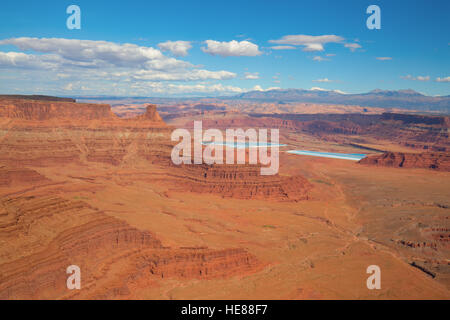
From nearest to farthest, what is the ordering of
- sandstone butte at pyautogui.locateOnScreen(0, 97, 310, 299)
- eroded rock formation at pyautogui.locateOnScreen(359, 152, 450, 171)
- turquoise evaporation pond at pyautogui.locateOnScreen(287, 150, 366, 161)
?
sandstone butte at pyautogui.locateOnScreen(0, 97, 310, 299) < eroded rock formation at pyautogui.locateOnScreen(359, 152, 450, 171) < turquoise evaporation pond at pyautogui.locateOnScreen(287, 150, 366, 161)

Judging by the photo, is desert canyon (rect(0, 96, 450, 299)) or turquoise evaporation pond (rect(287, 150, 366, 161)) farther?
turquoise evaporation pond (rect(287, 150, 366, 161))

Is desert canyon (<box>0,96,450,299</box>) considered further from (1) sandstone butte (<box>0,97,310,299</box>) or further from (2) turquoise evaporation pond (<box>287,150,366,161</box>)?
(2) turquoise evaporation pond (<box>287,150,366,161</box>)

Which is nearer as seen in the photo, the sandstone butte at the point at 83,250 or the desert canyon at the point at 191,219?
the sandstone butte at the point at 83,250

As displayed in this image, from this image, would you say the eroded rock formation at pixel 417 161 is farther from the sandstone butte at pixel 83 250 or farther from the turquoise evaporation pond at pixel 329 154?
the sandstone butte at pixel 83 250

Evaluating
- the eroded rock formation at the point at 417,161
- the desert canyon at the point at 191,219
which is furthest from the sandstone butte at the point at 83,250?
the eroded rock formation at the point at 417,161

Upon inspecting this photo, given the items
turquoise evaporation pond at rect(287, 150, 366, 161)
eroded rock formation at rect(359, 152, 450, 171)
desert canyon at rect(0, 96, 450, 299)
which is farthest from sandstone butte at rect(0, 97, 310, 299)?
turquoise evaporation pond at rect(287, 150, 366, 161)

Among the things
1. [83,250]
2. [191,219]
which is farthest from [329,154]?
[83,250]

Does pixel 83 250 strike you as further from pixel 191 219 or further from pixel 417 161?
pixel 417 161

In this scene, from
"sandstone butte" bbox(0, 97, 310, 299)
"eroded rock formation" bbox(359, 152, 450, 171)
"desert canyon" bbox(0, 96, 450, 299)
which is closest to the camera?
"sandstone butte" bbox(0, 97, 310, 299)

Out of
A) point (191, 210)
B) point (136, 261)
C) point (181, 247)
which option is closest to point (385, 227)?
point (191, 210)

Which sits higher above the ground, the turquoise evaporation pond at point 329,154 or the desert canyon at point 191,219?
the turquoise evaporation pond at point 329,154
